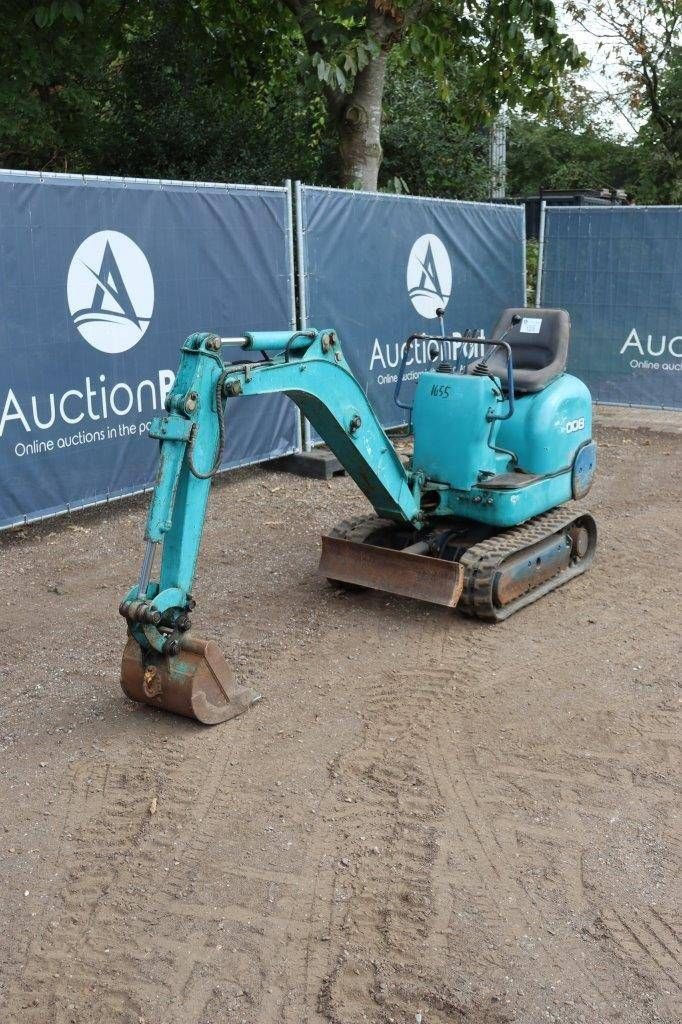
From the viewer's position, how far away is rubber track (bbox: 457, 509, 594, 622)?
6207 mm

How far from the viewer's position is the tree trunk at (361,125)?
39.5 feet

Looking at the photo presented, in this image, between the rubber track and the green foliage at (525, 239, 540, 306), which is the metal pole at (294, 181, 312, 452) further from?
the green foliage at (525, 239, 540, 306)

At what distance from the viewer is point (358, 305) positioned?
1012 centimetres

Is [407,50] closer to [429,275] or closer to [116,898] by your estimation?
[429,275]

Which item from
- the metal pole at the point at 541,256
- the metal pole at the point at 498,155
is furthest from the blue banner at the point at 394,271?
the metal pole at the point at 498,155

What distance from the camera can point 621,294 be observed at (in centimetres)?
1201

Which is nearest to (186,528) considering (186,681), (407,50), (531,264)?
(186,681)

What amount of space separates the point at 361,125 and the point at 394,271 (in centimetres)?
270

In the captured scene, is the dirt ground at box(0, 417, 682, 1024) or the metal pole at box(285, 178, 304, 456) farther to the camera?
the metal pole at box(285, 178, 304, 456)

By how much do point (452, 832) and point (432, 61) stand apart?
37.2 feet

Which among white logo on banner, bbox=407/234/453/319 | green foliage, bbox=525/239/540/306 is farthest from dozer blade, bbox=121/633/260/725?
green foliage, bbox=525/239/540/306

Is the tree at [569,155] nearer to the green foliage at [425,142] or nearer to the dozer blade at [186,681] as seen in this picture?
the green foliage at [425,142]

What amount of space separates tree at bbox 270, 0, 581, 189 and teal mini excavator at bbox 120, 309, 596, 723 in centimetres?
539

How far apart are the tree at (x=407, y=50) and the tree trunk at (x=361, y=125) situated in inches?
0.5
